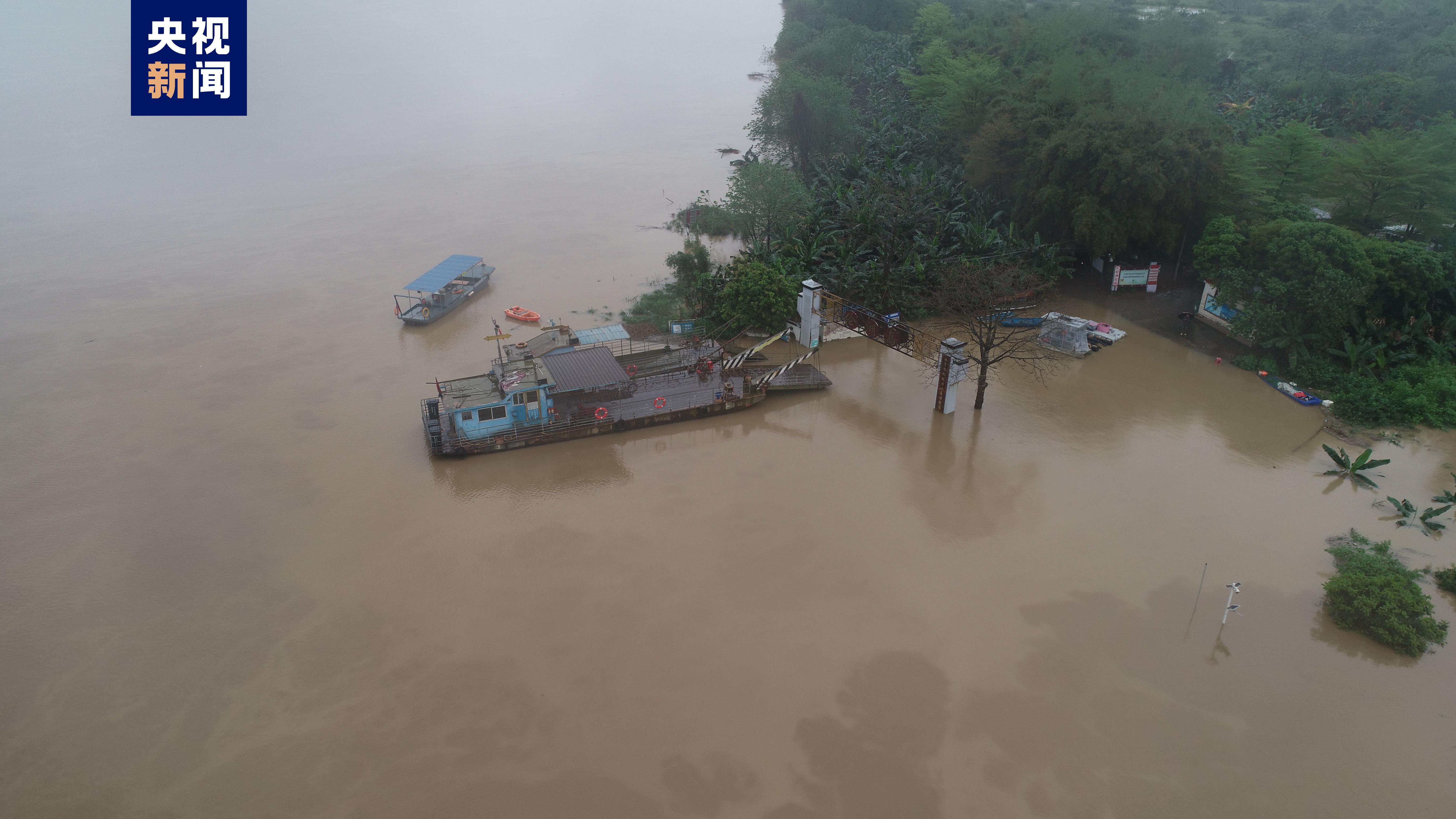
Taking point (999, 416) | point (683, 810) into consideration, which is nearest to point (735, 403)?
point (999, 416)

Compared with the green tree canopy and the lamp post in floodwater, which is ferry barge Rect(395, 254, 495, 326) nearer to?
the green tree canopy

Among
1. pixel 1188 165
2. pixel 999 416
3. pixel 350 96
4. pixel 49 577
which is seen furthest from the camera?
pixel 350 96

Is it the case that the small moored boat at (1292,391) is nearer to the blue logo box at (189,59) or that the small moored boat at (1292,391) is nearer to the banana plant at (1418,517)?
the banana plant at (1418,517)

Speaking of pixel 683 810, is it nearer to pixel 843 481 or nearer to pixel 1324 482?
pixel 843 481

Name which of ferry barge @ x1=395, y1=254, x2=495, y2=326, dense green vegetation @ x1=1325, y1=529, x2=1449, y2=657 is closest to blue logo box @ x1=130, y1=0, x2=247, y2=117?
ferry barge @ x1=395, y1=254, x2=495, y2=326

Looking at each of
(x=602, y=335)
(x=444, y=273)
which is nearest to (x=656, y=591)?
(x=602, y=335)
